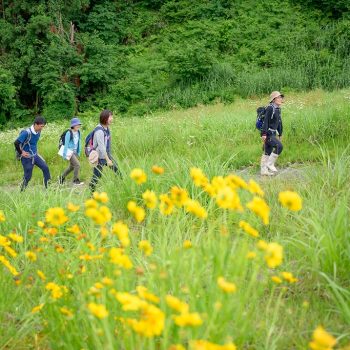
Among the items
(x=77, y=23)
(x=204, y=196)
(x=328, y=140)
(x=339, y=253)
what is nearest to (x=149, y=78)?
(x=77, y=23)

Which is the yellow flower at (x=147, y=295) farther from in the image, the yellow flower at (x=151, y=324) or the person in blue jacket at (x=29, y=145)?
the person in blue jacket at (x=29, y=145)

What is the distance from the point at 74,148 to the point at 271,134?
344cm

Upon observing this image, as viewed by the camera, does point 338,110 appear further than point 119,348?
Yes

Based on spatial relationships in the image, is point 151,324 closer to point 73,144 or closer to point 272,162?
point 272,162

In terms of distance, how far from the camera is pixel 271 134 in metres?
7.49

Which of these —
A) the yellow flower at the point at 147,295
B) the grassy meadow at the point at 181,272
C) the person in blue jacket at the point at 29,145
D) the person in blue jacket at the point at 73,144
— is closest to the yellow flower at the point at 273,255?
the grassy meadow at the point at 181,272

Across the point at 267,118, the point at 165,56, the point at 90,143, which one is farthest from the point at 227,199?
the point at 165,56

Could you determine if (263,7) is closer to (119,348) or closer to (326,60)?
(326,60)

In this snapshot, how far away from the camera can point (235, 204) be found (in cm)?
182

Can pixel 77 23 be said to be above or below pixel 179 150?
above

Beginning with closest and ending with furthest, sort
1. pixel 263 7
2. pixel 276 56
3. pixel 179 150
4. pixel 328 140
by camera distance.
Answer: pixel 328 140 → pixel 179 150 → pixel 276 56 → pixel 263 7

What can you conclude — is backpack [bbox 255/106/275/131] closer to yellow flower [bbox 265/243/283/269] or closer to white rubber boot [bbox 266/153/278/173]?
white rubber boot [bbox 266/153/278/173]

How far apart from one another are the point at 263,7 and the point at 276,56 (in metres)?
4.30

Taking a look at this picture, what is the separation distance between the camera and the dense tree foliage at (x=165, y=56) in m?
19.6
